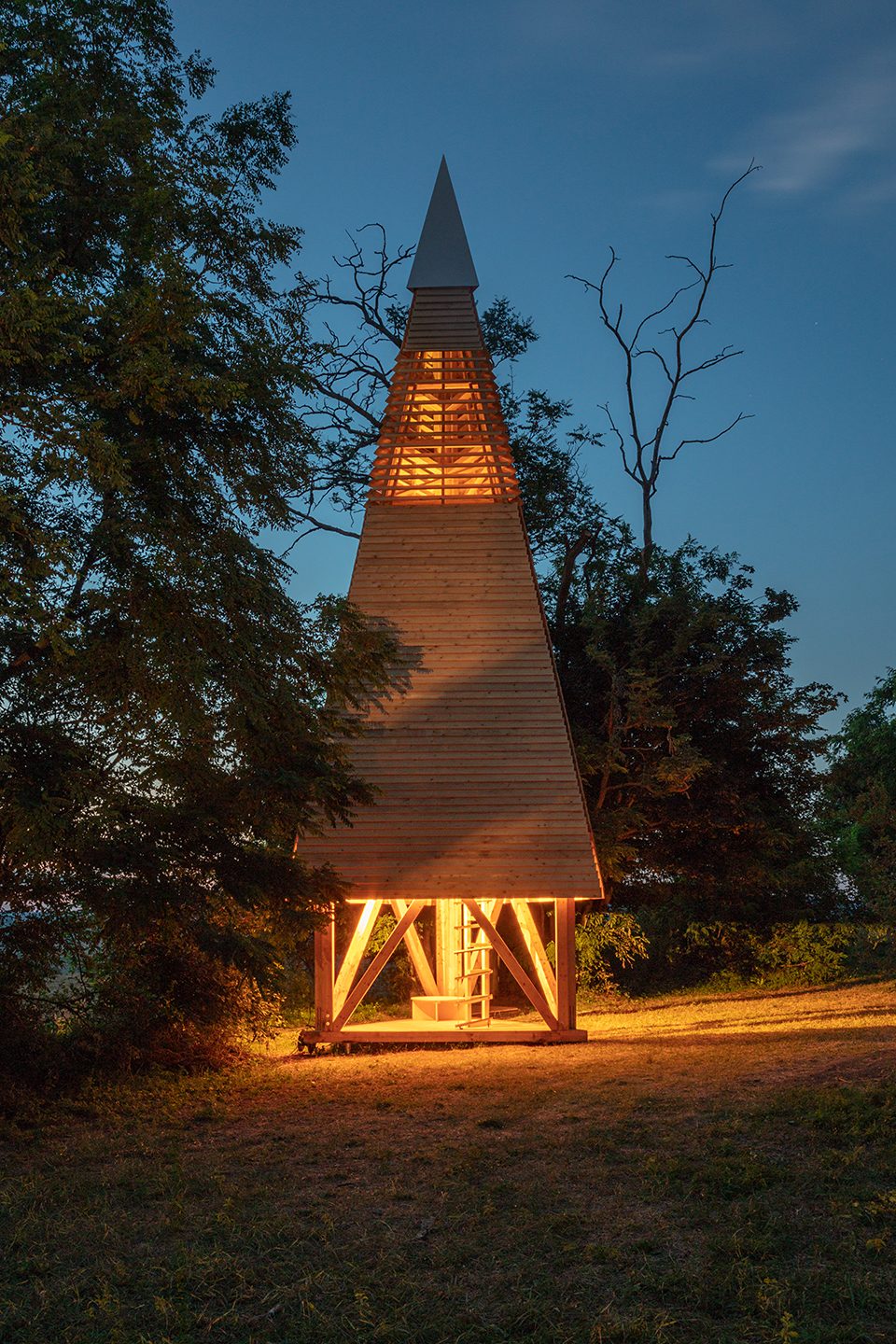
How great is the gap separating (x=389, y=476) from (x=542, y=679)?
3.11 meters

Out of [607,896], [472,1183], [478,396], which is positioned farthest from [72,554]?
[607,896]

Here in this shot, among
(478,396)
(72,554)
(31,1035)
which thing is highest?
(478,396)

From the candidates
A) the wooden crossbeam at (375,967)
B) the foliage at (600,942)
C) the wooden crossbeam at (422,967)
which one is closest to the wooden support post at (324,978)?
the wooden crossbeam at (375,967)

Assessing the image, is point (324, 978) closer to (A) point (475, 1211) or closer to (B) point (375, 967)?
(B) point (375, 967)

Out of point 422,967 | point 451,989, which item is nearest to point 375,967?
point 451,989

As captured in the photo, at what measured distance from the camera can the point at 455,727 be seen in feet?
41.7

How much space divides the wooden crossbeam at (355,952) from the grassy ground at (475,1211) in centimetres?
300

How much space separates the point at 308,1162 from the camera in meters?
7.29

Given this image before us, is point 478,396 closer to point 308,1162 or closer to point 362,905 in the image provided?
point 362,905

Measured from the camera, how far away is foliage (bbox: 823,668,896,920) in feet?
36.3

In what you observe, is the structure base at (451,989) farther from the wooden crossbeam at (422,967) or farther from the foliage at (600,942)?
the foliage at (600,942)

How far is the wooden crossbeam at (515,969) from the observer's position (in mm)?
11938

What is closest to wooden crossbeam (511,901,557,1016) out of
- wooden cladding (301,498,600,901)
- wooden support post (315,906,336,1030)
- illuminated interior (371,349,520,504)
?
wooden cladding (301,498,600,901)

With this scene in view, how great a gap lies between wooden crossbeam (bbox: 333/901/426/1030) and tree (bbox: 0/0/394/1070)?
6.72ft
